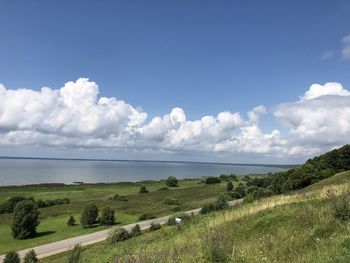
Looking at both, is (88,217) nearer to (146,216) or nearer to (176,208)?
(146,216)

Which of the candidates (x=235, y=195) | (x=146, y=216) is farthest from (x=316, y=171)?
(x=146, y=216)

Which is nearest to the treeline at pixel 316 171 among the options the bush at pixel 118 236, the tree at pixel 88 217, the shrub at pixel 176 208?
the shrub at pixel 176 208

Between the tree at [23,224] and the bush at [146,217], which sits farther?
the bush at [146,217]

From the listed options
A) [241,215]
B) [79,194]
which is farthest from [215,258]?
[79,194]

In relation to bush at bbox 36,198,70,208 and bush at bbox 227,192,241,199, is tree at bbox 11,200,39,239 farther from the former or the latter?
bush at bbox 227,192,241,199

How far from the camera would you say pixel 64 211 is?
2712 inches

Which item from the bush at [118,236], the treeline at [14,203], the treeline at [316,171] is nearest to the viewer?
the bush at [118,236]

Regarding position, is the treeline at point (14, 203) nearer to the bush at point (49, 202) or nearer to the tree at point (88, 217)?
the bush at point (49, 202)

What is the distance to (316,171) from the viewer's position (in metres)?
73.1

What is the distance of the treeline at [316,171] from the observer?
7125 centimetres

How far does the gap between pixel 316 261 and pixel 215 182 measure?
133m

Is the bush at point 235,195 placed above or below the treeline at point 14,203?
above

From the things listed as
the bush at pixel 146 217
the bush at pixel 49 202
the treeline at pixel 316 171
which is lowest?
the bush at pixel 49 202

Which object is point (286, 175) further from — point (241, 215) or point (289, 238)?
point (289, 238)
